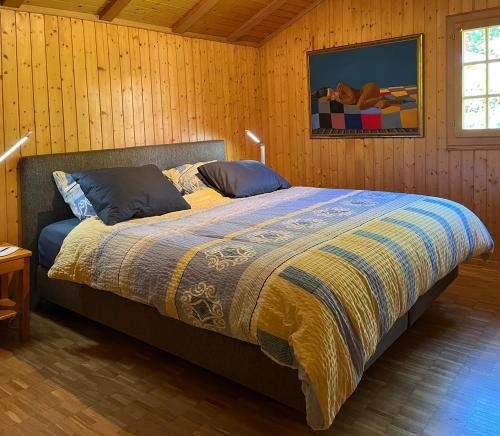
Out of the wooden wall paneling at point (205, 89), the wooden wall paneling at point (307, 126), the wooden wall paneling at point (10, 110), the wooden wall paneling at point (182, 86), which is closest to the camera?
the wooden wall paneling at point (10, 110)

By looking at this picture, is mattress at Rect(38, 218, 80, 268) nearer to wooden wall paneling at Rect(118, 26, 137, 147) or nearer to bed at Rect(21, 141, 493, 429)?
bed at Rect(21, 141, 493, 429)

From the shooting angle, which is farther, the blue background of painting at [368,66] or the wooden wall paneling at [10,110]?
the blue background of painting at [368,66]

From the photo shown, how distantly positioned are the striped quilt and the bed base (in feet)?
0.34

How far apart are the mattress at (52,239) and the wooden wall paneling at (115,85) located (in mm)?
900

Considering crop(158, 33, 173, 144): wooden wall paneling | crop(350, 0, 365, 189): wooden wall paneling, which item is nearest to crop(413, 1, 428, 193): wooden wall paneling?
crop(350, 0, 365, 189): wooden wall paneling

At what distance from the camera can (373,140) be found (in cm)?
462

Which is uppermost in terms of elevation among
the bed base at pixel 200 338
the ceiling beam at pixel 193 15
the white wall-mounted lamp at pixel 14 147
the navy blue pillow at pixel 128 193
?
the ceiling beam at pixel 193 15

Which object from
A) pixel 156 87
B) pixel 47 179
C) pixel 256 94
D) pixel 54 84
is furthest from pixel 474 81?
pixel 47 179

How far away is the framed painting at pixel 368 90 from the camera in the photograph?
4285 mm

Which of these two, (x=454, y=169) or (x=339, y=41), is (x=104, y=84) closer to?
(x=339, y=41)

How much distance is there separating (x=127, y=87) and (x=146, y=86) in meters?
0.19

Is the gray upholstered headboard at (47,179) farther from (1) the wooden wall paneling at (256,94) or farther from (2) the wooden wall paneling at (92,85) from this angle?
(1) the wooden wall paneling at (256,94)

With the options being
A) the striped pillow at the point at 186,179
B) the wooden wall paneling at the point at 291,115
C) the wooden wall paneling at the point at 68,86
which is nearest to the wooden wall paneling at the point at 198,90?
the striped pillow at the point at 186,179

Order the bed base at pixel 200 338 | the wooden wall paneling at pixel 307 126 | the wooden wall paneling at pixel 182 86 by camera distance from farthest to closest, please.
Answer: the wooden wall paneling at pixel 307 126 → the wooden wall paneling at pixel 182 86 → the bed base at pixel 200 338
